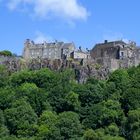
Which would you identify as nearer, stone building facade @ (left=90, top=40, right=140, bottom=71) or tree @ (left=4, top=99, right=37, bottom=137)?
tree @ (left=4, top=99, right=37, bottom=137)

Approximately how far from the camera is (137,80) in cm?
7719

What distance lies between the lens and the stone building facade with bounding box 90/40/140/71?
90188 millimetres

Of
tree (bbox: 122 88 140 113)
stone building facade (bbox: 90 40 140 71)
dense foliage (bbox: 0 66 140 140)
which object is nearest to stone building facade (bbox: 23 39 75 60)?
stone building facade (bbox: 90 40 140 71)

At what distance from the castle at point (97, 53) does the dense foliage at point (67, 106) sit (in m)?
6.27

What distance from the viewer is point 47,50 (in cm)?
10556

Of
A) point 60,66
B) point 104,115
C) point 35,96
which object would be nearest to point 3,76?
point 60,66

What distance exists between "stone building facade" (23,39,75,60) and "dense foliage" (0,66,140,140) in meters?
18.8

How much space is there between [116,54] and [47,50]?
50.7 feet

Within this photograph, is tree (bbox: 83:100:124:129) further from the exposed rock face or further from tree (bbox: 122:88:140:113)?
the exposed rock face

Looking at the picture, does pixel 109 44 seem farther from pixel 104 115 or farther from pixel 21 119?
pixel 21 119

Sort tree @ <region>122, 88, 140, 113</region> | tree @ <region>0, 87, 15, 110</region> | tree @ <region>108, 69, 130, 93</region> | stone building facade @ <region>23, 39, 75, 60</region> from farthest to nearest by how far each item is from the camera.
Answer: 1. stone building facade @ <region>23, 39, 75, 60</region>
2. tree @ <region>108, 69, 130, 93</region>
3. tree @ <region>0, 87, 15, 110</region>
4. tree @ <region>122, 88, 140, 113</region>

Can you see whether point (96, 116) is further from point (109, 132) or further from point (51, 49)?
point (51, 49)

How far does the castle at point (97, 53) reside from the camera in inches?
3565

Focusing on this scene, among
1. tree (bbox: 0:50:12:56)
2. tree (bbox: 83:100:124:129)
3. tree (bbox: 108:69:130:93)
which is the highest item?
tree (bbox: 0:50:12:56)
